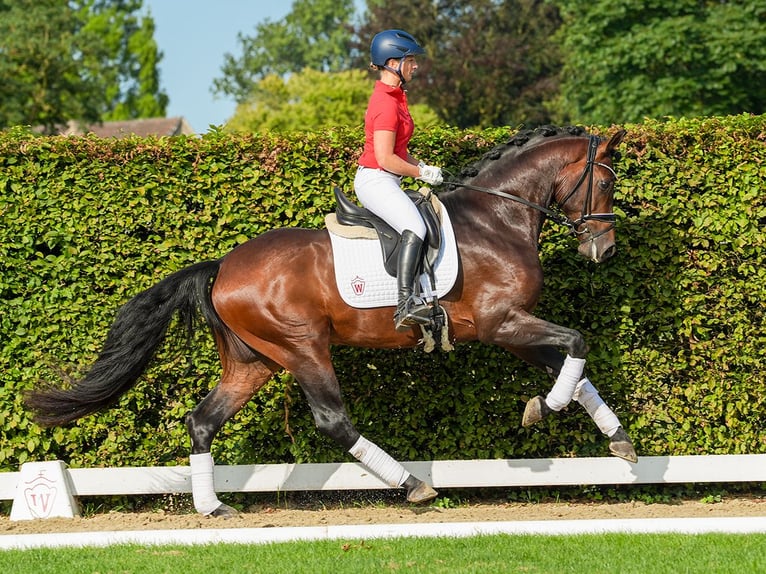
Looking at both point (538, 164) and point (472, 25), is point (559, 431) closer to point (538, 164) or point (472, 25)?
point (538, 164)

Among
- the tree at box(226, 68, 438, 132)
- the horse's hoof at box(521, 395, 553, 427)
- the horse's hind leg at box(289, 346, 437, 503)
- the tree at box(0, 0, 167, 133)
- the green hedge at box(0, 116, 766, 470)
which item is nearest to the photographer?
the horse's hoof at box(521, 395, 553, 427)

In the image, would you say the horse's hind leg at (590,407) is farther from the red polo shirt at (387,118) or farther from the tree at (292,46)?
the tree at (292,46)

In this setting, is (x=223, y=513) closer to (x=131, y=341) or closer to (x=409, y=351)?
(x=131, y=341)

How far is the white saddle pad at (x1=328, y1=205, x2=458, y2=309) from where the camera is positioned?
263 inches

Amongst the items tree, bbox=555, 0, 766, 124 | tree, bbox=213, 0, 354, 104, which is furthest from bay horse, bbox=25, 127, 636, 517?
tree, bbox=213, 0, 354, 104

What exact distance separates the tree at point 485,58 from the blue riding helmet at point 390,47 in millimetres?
35459

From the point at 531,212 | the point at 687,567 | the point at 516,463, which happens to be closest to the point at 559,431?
the point at 516,463

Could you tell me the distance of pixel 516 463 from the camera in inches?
304

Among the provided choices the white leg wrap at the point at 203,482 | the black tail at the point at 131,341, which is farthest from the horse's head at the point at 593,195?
the white leg wrap at the point at 203,482

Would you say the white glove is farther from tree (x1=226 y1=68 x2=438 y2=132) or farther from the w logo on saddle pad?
tree (x1=226 y1=68 x2=438 y2=132)

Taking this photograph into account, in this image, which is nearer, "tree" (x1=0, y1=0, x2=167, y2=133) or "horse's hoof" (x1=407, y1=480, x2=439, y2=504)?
"horse's hoof" (x1=407, y1=480, x2=439, y2=504)

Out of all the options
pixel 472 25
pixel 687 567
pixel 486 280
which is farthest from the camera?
pixel 472 25

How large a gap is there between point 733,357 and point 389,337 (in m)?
3.04

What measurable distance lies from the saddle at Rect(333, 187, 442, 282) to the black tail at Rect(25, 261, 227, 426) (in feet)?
3.59
